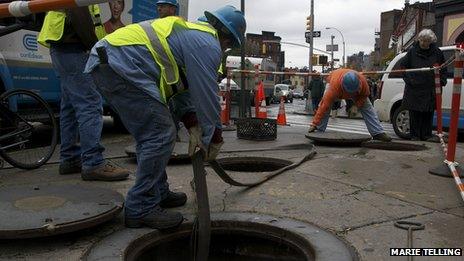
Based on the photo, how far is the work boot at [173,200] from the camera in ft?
11.4

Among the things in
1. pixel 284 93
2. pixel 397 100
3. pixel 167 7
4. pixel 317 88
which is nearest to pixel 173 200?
pixel 167 7

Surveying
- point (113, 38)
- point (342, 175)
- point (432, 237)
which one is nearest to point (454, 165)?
point (342, 175)

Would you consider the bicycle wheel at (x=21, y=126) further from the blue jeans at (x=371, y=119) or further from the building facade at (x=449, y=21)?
the building facade at (x=449, y=21)

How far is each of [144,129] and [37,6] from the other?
91 centimetres

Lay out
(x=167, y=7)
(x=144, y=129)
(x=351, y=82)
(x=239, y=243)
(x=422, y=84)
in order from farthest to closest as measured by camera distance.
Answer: (x=422, y=84)
(x=351, y=82)
(x=167, y=7)
(x=239, y=243)
(x=144, y=129)

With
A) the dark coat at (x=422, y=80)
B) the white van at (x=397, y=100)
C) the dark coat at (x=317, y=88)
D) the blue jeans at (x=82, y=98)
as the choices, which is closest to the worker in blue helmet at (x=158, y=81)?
the blue jeans at (x=82, y=98)

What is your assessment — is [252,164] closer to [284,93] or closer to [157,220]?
[157,220]

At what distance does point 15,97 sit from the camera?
4.79 meters

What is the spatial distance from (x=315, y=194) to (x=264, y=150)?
221cm

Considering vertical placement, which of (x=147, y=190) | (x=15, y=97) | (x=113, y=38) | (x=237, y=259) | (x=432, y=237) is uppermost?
(x=113, y=38)

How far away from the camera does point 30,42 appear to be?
6691 millimetres

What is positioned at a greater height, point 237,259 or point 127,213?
point 127,213

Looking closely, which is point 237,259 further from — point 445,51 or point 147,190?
point 445,51

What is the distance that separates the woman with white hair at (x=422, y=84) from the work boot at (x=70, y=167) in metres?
Answer: 5.15
